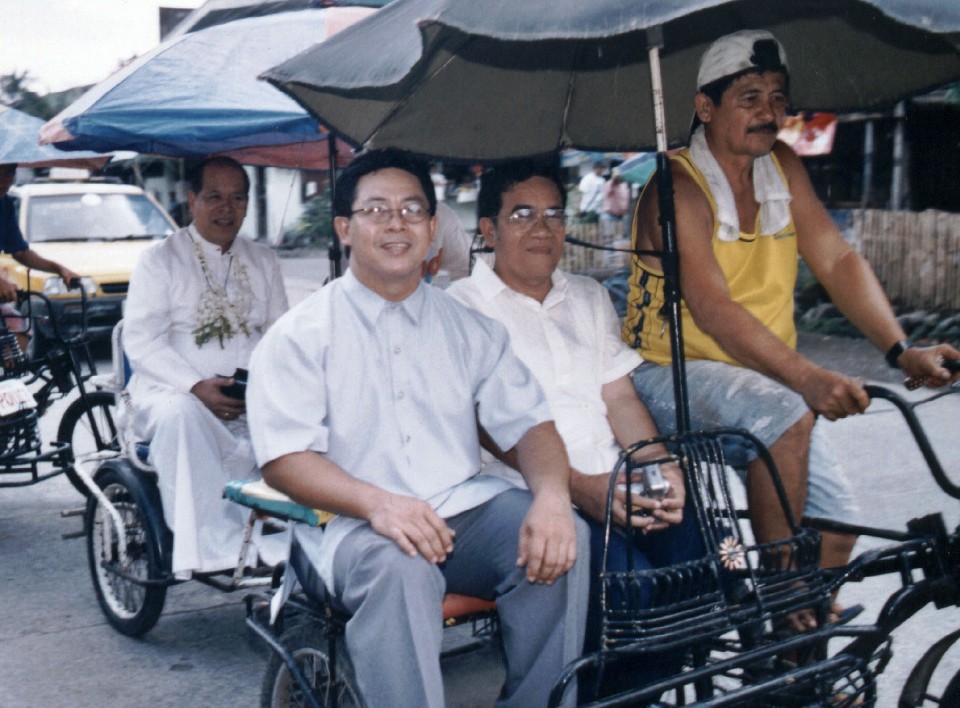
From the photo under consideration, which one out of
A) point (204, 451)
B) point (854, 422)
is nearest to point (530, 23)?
point (204, 451)

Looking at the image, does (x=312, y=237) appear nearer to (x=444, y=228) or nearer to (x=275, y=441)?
(x=444, y=228)

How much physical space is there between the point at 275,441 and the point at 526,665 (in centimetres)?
80

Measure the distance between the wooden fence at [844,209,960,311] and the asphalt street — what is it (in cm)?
578

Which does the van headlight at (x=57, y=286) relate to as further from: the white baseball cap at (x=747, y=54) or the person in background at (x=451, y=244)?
the white baseball cap at (x=747, y=54)

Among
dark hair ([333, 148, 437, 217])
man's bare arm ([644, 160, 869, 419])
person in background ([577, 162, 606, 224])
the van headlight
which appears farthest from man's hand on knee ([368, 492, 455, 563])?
person in background ([577, 162, 606, 224])

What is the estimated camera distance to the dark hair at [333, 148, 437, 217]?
2.95 meters

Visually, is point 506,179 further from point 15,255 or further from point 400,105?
point 15,255

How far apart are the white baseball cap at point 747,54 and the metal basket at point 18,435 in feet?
13.4

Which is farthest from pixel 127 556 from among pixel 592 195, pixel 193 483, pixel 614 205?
pixel 592 195

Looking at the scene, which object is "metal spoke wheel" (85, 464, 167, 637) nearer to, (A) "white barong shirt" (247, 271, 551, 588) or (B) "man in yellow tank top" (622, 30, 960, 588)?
(A) "white barong shirt" (247, 271, 551, 588)

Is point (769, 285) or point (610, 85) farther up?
point (610, 85)

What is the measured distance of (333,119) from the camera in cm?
354

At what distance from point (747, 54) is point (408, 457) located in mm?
1405

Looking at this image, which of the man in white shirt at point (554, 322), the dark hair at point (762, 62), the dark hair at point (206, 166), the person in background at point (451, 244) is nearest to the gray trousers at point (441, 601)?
the man in white shirt at point (554, 322)
